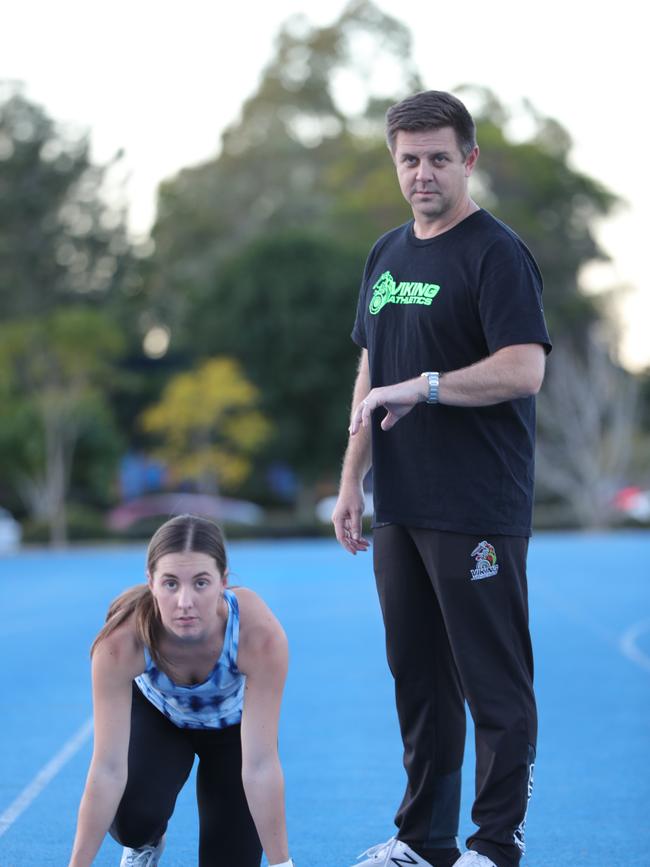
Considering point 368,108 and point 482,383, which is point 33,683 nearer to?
point 482,383

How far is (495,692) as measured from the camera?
13.4ft

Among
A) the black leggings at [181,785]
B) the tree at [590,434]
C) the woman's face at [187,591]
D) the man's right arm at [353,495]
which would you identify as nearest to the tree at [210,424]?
the tree at [590,434]

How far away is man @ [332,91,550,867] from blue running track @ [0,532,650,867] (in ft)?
2.96

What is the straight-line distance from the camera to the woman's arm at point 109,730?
3896 mm

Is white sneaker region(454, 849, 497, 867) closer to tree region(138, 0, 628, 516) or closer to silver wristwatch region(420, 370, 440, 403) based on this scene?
silver wristwatch region(420, 370, 440, 403)

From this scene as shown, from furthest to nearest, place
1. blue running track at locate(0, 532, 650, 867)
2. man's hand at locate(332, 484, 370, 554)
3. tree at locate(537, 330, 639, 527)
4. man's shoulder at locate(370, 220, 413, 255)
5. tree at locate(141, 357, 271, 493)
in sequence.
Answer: tree at locate(141, 357, 271, 493)
tree at locate(537, 330, 639, 527)
blue running track at locate(0, 532, 650, 867)
man's hand at locate(332, 484, 370, 554)
man's shoulder at locate(370, 220, 413, 255)

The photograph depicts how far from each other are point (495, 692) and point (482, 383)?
875 mm

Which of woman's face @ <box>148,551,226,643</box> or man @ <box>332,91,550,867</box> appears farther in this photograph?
man @ <box>332,91,550,867</box>

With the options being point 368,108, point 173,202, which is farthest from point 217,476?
point 368,108

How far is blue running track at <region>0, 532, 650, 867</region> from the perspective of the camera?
5387mm

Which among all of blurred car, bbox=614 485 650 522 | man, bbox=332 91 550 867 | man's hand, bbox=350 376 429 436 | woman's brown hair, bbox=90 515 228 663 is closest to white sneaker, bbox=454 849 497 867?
man, bbox=332 91 550 867

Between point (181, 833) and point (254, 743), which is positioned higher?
point (254, 743)

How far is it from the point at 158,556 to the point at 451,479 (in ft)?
2.88

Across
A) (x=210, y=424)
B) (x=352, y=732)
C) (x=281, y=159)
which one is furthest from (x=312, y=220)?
(x=352, y=732)
